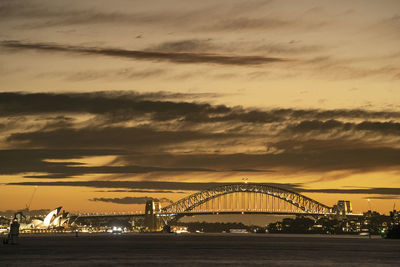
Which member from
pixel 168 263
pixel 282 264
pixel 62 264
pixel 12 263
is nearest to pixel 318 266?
pixel 282 264

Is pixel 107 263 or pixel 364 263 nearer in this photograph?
pixel 107 263

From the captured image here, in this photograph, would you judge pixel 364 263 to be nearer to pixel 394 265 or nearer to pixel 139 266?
pixel 394 265

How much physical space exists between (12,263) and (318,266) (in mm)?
30902

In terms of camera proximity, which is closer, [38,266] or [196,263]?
[38,266]

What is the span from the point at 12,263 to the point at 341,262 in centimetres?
3505

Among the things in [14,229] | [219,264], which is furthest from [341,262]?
[14,229]

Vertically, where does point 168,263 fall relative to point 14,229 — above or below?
below

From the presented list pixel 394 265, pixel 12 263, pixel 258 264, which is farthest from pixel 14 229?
pixel 394 265

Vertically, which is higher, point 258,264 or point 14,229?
point 14,229

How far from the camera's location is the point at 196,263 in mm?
75375

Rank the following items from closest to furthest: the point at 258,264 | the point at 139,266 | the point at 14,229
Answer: the point at 139,266, the point at 258,264, the point at 14,229

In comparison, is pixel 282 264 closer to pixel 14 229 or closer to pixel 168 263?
pixel 168 263

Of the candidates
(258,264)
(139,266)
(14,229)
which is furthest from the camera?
(14,229)

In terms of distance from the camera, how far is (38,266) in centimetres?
6975
